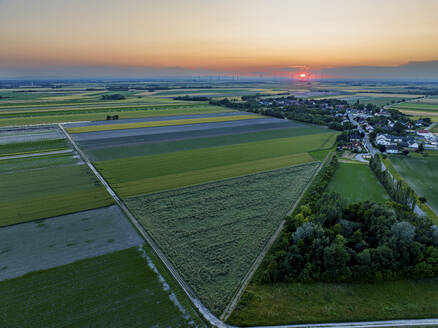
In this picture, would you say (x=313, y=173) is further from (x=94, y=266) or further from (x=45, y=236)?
(x=45, y=236)

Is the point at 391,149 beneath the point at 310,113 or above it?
beneath

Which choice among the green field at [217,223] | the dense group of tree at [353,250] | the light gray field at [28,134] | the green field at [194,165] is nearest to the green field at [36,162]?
the green field at [194,165]

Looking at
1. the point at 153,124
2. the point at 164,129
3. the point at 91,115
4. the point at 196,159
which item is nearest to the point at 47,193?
the point at 196,159

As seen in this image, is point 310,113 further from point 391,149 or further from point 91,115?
point 91,115

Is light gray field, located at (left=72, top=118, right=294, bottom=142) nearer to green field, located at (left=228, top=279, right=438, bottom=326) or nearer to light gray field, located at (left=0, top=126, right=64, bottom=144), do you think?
light gray field, located at (left=0, top=126, right=64, bottom=144)

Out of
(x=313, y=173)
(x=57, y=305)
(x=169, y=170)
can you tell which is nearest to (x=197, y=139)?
(x=169, y=170)

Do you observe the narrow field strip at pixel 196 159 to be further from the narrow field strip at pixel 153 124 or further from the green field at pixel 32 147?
the narrow field strip at pixel 153 124
